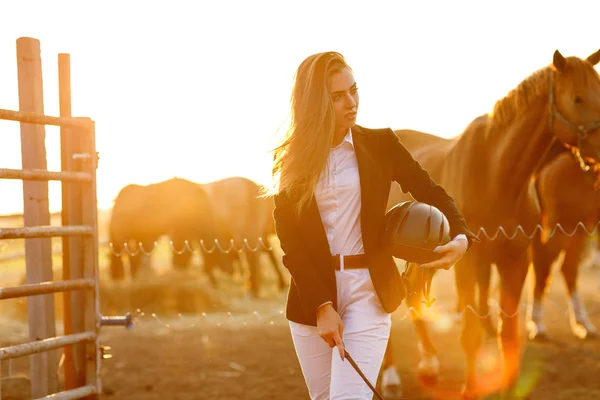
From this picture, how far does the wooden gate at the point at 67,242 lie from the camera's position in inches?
180

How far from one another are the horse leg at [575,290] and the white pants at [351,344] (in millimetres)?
5908

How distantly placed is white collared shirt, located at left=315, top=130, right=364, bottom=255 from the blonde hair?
0.20 ft

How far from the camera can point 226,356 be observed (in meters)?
7.23

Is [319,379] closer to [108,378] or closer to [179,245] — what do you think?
[108,378]

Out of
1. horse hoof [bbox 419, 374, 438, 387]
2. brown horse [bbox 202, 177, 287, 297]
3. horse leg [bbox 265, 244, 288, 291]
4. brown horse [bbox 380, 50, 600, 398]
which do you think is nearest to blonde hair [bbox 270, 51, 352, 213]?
brown horse [bbox 380, 50, 600, 398]

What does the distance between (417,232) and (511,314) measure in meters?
2.82

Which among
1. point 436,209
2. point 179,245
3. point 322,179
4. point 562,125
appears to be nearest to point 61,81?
point 322,179

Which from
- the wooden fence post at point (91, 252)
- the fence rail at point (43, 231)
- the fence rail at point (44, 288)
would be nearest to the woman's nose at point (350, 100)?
the fence rail at point (43, 231)

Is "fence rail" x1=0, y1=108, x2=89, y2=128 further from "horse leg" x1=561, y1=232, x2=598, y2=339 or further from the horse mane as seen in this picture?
"horse leg" x1=561, y1=232, x2=598, y2=339

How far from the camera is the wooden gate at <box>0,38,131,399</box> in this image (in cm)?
457

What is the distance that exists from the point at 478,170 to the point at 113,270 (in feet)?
24.6

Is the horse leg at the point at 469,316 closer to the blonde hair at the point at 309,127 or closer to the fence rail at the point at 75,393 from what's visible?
the fence rail at the point at 75,393

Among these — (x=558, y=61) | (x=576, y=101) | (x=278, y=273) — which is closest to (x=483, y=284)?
(x=576, y=101)

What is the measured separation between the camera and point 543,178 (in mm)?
8562
